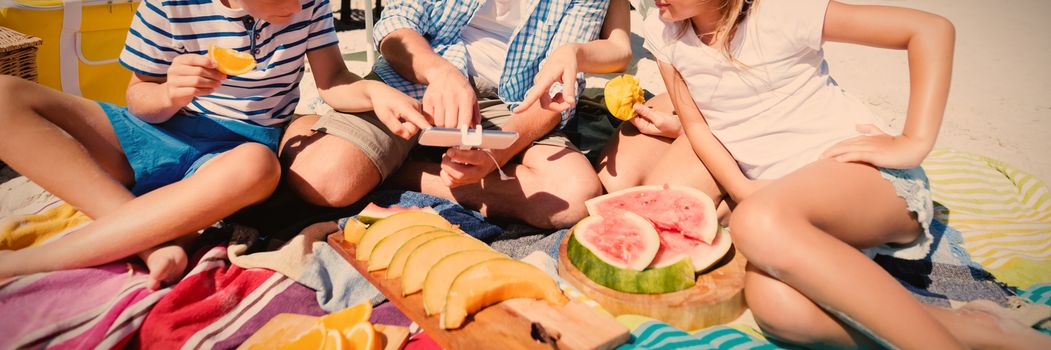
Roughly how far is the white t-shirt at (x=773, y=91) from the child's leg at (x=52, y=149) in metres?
2.49

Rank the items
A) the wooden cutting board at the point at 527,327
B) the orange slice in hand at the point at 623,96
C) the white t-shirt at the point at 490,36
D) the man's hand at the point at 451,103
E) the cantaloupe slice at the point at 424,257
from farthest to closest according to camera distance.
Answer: the white t-shirt at the point at 490,36, the orange slice in hand at the point at 623,96, the man's hand at the point at 451,103, the cantaloupe slice at the point at 424,257, the wooden cutting board at the point at 527,327

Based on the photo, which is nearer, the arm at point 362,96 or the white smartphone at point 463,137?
the white smartphone at point 463,137

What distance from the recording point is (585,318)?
6.17 ft

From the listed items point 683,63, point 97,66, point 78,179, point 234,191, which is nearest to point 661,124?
point 683,63

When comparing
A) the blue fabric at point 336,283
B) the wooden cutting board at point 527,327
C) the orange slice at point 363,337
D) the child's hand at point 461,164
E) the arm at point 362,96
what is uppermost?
the arm at point 362,96

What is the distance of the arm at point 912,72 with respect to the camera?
2184 mm

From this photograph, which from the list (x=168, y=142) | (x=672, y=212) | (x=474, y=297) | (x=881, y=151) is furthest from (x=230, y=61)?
(x=881, y=151)

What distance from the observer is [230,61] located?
2.21 m

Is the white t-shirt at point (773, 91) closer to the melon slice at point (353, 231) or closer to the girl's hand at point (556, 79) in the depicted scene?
the girl's hand at point (556, 79)

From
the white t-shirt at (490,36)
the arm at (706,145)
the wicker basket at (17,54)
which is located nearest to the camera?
the arm at (706,145)

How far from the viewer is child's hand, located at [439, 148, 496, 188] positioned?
8.19ft

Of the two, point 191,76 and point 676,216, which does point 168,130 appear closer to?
point 191,76

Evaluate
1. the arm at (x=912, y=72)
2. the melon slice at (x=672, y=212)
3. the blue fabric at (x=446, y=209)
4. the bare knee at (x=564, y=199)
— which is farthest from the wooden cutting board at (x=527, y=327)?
the arm at (x=912, y=72)

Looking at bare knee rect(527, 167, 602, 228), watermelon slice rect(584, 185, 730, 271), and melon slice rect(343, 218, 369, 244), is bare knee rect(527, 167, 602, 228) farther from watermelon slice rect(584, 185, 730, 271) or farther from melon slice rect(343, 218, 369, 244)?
melon slice rect(343, 218, 369, 244)
